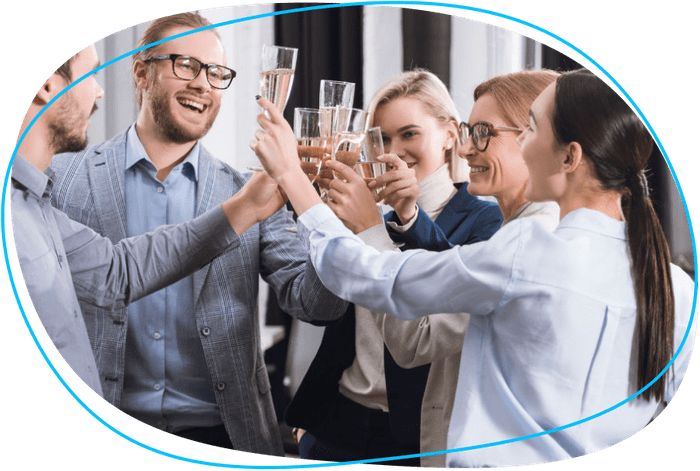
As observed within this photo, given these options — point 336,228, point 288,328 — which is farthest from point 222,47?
point 288,328

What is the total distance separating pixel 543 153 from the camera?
7.02 feet

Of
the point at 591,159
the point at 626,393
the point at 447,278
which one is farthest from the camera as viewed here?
the point at 626,393

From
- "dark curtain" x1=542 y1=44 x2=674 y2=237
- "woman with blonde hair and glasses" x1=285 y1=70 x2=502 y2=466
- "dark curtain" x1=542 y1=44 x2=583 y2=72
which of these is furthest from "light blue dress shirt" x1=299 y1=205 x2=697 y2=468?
"dark curtain" x1=542 y1=44 x2=583 y2=72

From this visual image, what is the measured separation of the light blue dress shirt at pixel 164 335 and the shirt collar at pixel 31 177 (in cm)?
26

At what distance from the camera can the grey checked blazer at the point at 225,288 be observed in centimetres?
229

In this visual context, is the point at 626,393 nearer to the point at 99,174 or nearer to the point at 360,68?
the point at 360,68

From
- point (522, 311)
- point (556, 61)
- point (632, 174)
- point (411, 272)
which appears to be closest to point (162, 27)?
point (411, 272)

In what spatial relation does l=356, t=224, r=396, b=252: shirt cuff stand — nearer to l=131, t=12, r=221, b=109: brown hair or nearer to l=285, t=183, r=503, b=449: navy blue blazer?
l=285, t=183, r=503, b=449: navy blue blazer

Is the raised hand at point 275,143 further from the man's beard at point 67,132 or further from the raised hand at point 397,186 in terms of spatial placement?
the man's beard at point 67,132

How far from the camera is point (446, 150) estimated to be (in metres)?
2.22

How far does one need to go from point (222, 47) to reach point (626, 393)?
1.56m

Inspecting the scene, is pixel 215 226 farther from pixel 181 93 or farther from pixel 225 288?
pixel 181 93

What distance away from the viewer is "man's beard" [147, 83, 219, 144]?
89.4 inches

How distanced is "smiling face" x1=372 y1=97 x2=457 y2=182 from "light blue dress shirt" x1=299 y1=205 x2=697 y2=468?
0.31m
